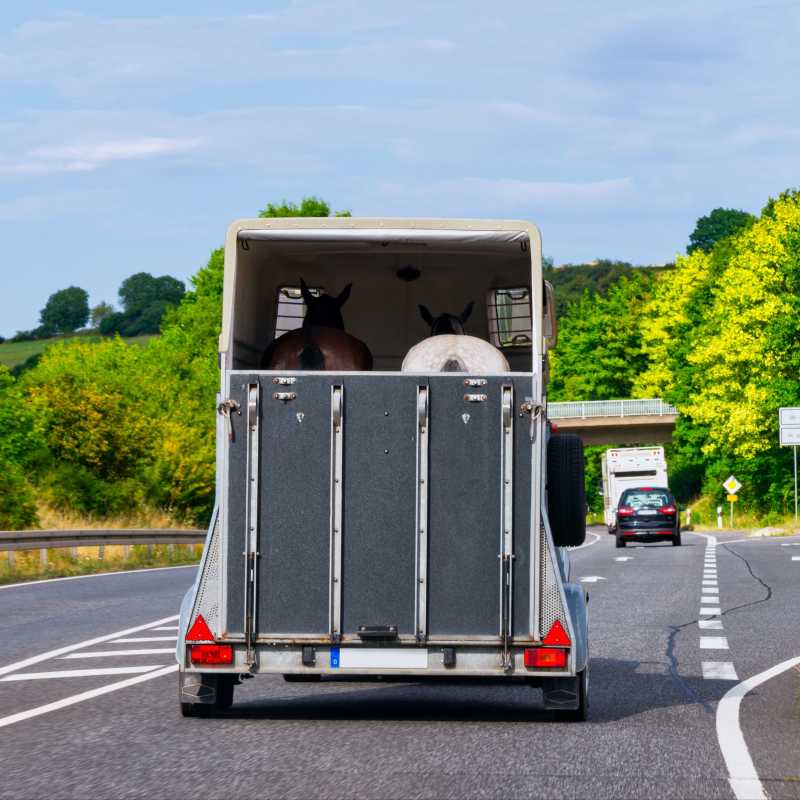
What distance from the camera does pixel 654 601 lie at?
2267 centimetres

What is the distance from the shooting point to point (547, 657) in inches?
380

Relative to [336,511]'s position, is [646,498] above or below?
above

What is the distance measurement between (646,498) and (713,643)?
110ft

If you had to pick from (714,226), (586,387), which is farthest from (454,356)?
(714,226)

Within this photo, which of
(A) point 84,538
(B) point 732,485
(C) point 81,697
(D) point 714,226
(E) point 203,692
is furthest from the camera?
(D) point 714,226

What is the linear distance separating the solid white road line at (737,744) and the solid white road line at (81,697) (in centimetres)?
398

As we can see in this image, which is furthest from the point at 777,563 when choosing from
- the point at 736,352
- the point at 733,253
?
the point at 733,253

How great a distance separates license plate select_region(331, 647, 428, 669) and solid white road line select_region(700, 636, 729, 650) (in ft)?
21.6

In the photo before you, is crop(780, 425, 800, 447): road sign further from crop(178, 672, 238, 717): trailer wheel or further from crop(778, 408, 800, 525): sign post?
crop(178, 672, 238, 717): trailer wheel

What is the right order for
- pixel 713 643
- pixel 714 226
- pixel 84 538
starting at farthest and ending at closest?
pixel 714 226 → pixel 84 538 → pixel 713 643

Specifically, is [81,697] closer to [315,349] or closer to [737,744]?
[315,349]

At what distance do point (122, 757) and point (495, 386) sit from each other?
2.81 m

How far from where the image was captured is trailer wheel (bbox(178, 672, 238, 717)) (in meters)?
10.2

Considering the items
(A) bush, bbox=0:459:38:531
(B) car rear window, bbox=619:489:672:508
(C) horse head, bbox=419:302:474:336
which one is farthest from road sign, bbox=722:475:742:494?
(C) horse head, bbox=419:302:474:336
